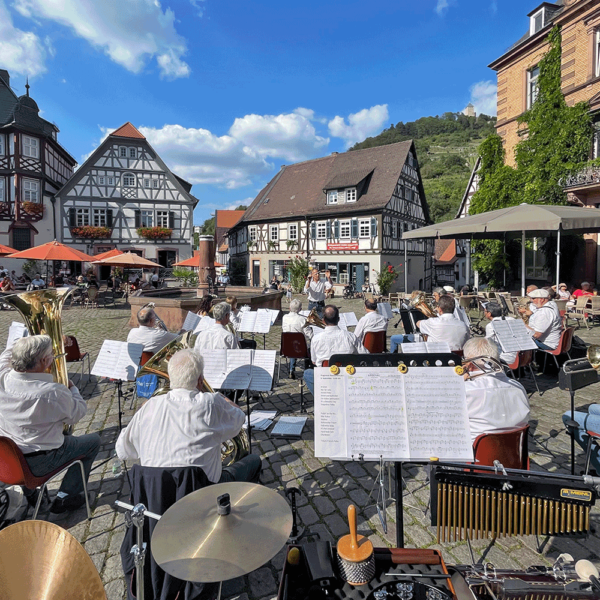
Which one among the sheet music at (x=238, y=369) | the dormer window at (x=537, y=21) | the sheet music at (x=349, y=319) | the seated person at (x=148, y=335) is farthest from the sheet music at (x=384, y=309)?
the dormer window at (x=537, y=21)

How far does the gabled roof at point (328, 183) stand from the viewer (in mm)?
30203

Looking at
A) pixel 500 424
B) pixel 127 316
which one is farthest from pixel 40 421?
pixel 127 316

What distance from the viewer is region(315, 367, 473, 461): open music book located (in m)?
2.24

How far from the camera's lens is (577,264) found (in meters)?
17.5

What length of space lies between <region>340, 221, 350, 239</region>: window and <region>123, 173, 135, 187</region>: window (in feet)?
57.9

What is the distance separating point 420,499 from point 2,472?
336 cm

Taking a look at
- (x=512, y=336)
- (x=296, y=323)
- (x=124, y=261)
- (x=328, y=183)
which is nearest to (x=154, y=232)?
(x=328, y=183)

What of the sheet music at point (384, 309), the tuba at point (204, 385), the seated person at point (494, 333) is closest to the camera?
the tuba at point (204, 385)

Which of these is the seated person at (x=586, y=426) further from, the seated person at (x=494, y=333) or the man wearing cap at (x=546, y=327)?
the man wearing cap at (x=546, y=327)

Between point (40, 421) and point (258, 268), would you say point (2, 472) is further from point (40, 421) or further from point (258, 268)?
point (258, 268)

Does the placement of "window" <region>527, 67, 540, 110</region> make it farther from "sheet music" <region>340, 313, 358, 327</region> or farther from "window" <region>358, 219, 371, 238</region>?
"sheet music" <region>340, 313, 358, 327</region>

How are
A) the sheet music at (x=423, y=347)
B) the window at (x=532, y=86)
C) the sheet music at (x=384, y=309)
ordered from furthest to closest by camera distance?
1. the window at (x=532, y=86)
2. the sheet music at (x=384, y=309)
3. the sheet music at (x=423, y=347)

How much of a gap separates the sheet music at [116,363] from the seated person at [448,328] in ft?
14.0

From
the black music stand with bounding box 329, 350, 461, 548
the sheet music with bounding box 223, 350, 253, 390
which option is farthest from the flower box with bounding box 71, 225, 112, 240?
the black music stand with bounding box 329, 350, 461, 548
